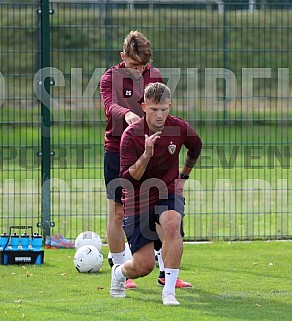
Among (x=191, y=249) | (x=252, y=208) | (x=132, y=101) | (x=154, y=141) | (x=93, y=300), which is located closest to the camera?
(x=154, y=141)

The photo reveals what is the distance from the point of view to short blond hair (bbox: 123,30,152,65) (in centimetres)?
752

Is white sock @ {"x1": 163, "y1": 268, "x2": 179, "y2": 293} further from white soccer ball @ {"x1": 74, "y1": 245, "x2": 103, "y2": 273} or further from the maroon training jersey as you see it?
white soccer ball @ {"x1": 74, "y1": 245, "x2": 103, "y2": 273}

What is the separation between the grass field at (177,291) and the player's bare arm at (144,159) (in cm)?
96

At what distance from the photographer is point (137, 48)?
24.7 feet

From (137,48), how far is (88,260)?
2123 millimetres

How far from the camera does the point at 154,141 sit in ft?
21.6

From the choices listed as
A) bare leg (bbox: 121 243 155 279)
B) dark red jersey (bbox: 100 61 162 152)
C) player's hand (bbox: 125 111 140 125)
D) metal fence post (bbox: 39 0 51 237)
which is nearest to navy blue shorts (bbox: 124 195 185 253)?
bare leg (bbox: 121 243 155 279)

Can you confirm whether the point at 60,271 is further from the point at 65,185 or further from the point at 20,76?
the point at 65,185

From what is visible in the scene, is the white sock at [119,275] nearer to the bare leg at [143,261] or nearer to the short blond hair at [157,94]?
the bare leg at [143,261]

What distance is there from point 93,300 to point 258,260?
2727 millimetres

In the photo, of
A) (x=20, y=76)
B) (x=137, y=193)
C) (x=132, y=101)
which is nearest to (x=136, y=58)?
(x=132, y=101)

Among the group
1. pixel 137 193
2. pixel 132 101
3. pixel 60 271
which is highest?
pixel 132 101

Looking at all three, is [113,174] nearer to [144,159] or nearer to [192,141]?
[192,141]

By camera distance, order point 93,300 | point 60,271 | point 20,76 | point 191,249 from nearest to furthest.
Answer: point 93,300
point 60,271
point 191,249
point 20,76
